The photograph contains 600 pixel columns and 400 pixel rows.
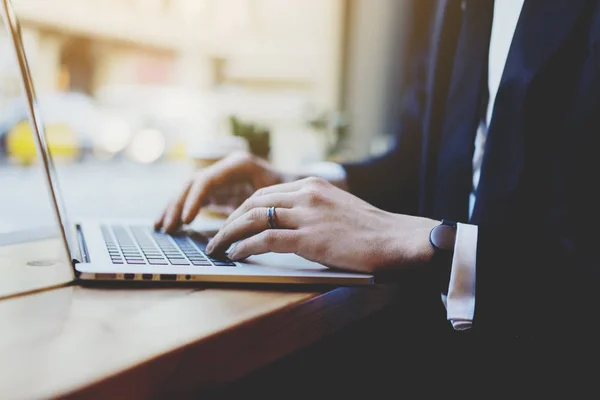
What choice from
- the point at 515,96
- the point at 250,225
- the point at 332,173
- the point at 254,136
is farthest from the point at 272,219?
the point at 254,136

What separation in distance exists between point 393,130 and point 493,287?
2.23 m

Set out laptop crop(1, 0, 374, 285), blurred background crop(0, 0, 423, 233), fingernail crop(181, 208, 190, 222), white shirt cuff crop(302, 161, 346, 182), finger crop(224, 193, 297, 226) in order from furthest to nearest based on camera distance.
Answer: blurred background crop(0, 0, 423, 233)
white shirt cuff crop(302, 161, 346, 182)
fingernail crop(181, 208, 190, 222)
finger crop(224, 193, 297, 226)
laptop crop(1, 0, 374, 285)

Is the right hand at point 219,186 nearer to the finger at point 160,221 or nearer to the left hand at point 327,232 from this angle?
the finger at point 160,221

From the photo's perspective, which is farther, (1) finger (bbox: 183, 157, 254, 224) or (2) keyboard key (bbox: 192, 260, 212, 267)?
(1) finger (bbox: 183, 157, 254, 224)

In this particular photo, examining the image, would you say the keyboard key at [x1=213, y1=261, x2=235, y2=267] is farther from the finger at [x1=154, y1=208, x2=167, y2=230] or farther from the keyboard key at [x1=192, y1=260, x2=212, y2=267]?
the finger at [x1=154, y1=208, x2=167, y2=230]

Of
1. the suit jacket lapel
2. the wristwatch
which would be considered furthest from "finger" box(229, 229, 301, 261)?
the suit jacket lapel

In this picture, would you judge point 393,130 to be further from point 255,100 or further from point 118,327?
point 118,327

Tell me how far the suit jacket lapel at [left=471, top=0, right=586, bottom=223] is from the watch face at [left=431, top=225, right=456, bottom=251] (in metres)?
0.16

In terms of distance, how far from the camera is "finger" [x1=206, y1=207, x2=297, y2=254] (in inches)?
25.3

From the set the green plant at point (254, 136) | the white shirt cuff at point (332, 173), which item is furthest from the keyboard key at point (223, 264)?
the green plant at point (254, 136)

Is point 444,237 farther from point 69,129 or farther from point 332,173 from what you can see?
point 69,129

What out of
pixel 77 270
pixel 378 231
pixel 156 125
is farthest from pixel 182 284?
pixel 156 125

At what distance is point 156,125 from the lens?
5.84ft

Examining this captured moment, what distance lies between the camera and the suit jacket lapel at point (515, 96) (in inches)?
29.3
